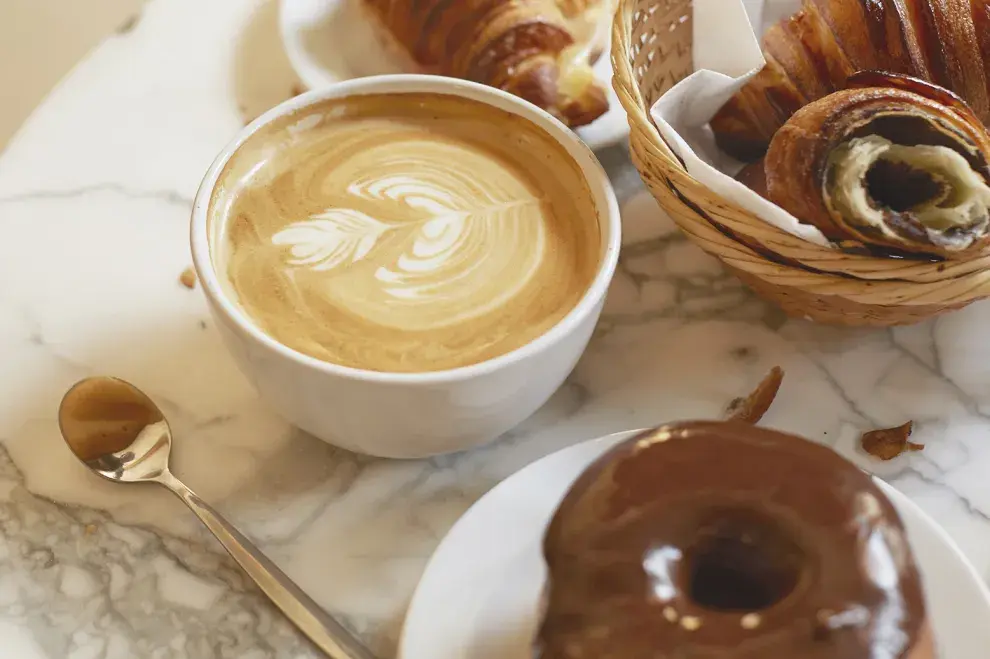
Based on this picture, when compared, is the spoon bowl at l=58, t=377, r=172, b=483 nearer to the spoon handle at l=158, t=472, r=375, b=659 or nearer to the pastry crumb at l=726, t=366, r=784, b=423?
the spoon handle at l=158, t=472, r=375, b=659

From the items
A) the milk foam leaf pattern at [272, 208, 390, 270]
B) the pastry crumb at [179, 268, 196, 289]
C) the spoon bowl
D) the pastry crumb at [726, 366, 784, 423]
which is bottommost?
the pastry crumb at [726, 366, 784, 423]

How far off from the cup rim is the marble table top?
15 cm

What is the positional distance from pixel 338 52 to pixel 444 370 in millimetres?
563

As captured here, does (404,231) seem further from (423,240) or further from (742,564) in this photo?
(742,564)

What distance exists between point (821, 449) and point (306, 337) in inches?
13.9

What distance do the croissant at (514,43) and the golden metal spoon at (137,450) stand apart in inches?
20.3

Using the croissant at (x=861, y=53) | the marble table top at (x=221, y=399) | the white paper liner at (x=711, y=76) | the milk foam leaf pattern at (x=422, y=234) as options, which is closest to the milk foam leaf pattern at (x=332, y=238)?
the milk foam leaf pattern at (x=422, y=234)

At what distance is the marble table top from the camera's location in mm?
664

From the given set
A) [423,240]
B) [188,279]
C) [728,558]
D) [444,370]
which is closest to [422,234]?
[423,240]

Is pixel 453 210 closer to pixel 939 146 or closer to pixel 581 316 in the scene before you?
pixel 581 316

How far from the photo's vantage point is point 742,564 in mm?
504

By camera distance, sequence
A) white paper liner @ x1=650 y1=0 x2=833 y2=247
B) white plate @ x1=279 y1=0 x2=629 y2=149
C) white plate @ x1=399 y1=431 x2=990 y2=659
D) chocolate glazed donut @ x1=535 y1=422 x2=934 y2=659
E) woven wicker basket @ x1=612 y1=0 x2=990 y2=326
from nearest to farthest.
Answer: chocolate glazed donut @ x1=535 y1=422 x2=934 y2=659 → white plate @ x1=399 y1=431 x2=990 y2=659 → woven wicker basket @ x1=612 y1=0 x2=990 y2=326 → white paper liner @ x1=650 y1=0 x2=833 y2=247 → white plate @ x1=279 y1=0 x2=629 y2=149

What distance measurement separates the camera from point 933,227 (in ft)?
2.26

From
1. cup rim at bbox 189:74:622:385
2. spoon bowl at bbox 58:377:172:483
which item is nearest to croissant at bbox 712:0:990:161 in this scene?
cup rim at bbox 189:74:622:385
